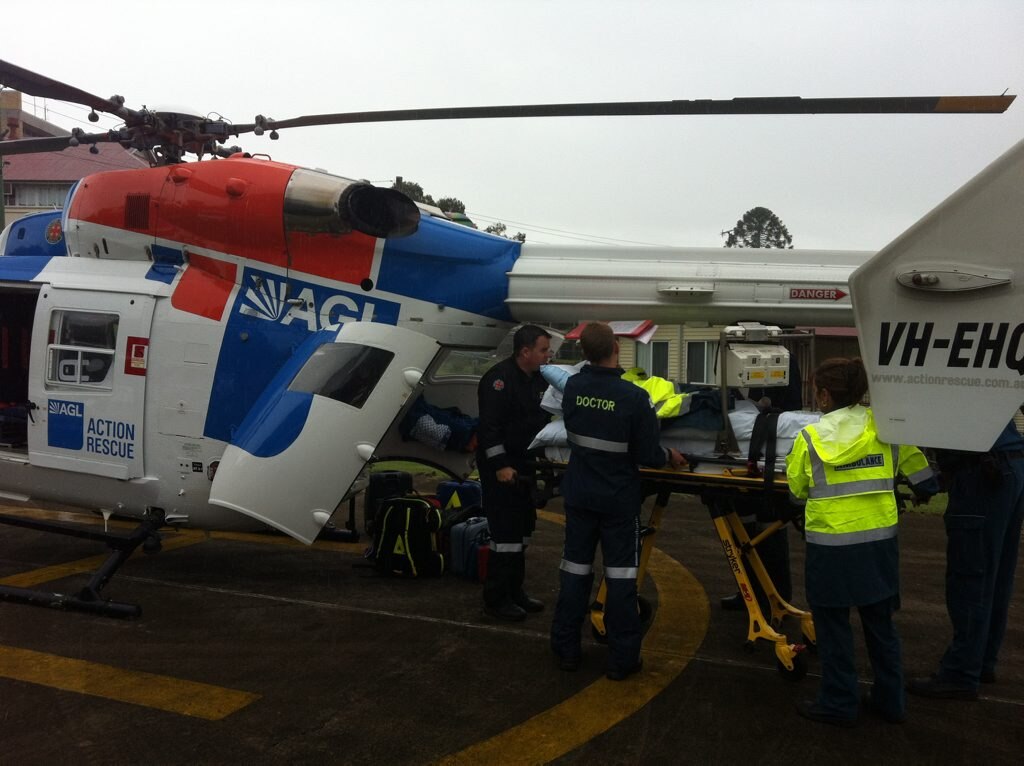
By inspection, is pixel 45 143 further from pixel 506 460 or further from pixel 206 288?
pixel 506 460

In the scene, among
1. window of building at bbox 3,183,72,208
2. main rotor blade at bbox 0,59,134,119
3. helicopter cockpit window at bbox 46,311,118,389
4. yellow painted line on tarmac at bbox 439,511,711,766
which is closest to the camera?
yellow painted line on tarmac at bbox 439,511,711,766

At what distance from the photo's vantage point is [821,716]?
363 cm

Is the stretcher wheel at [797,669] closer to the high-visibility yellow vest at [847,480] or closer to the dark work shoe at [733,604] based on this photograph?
the high-visibility yellow vest at [847,480]

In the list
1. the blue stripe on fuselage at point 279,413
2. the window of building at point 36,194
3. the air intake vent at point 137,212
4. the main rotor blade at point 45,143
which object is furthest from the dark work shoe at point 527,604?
the window of building at point 36,194

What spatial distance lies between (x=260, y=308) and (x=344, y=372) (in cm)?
84

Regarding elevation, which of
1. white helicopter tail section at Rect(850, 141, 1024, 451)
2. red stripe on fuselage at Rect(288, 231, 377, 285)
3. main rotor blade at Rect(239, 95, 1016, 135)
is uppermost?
main rotor blade at Rect(239, 95, 1016, 135)

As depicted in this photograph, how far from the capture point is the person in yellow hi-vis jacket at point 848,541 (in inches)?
137

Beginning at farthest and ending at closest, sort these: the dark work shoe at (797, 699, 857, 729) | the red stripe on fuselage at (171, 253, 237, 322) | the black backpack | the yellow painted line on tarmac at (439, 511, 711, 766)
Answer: the black backpack, the red stripe on fuselage at (171, 253, 237, 322), the dark work shoe at (797, 699, 857, 729), the yellow painted line on tarmac at (439, 511, 711, 766)

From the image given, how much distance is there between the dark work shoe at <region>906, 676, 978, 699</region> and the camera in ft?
→ 12.8

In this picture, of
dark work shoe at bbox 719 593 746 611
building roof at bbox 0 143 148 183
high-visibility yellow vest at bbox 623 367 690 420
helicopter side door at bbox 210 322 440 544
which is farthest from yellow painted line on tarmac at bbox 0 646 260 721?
building roof at bbox 0 143 148 183

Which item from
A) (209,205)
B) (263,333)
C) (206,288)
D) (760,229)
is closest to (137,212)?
(209,205)

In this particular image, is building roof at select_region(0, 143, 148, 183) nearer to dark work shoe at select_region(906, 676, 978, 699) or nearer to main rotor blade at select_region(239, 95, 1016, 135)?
main rotor blade at select_region(239, 95, 1016, 135)

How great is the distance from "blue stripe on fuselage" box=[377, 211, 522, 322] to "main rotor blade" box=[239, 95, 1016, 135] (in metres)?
0.80

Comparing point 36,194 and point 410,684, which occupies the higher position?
point 36,194
